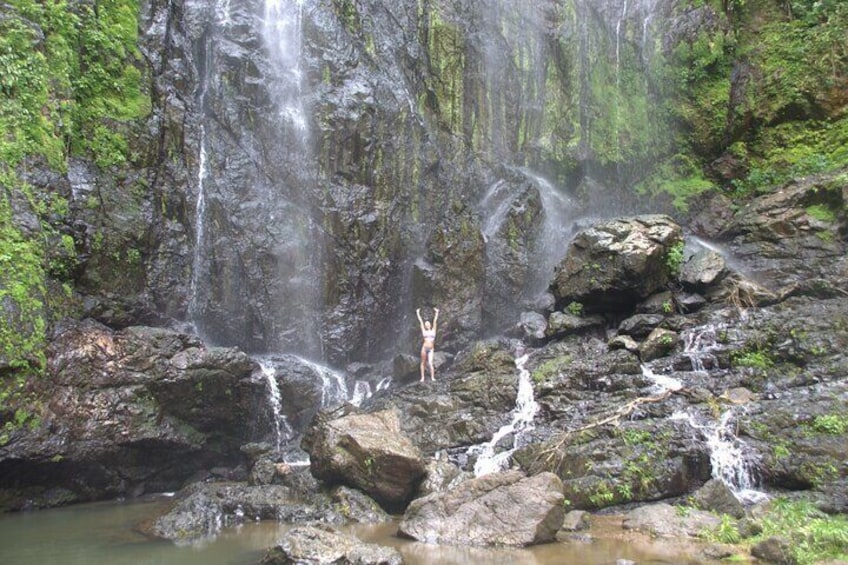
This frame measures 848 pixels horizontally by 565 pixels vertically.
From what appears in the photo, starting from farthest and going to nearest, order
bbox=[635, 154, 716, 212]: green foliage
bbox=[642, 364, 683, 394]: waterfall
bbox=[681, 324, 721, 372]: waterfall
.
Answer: bbox=[635, 154, 716, 212]: green foliage, bbox=[681, 324, 721, 372]: waterfall, bbox=[642, 364, 683, 394]: waterfall

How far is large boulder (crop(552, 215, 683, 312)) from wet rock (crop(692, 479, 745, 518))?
268 inches

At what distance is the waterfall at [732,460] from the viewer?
30.9ft

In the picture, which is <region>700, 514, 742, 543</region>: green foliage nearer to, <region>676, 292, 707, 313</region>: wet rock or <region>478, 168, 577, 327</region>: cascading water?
<region>676, 292, 707, 313</region>: wet rock

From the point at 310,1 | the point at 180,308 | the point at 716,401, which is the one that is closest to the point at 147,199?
the point at 180,308

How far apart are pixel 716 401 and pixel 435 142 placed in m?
12.2

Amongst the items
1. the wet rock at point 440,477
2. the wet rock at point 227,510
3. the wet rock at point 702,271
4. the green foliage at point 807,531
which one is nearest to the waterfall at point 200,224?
the wet rock at point 227,510

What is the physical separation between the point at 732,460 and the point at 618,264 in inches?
249

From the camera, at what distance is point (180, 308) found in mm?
15336

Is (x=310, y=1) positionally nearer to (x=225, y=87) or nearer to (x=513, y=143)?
(x=225, y=87)

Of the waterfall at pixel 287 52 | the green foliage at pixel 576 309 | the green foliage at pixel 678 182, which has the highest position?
the waterfall at pixel 287 52

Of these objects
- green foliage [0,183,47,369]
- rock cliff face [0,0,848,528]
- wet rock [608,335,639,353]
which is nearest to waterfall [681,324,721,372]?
rock cliff face [0,0,848,528]

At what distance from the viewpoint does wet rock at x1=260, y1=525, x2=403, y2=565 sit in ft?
22.8

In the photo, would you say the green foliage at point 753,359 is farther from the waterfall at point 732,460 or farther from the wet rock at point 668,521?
the wet rock at point 668,521

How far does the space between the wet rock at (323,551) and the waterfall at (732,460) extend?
553 centimetres
